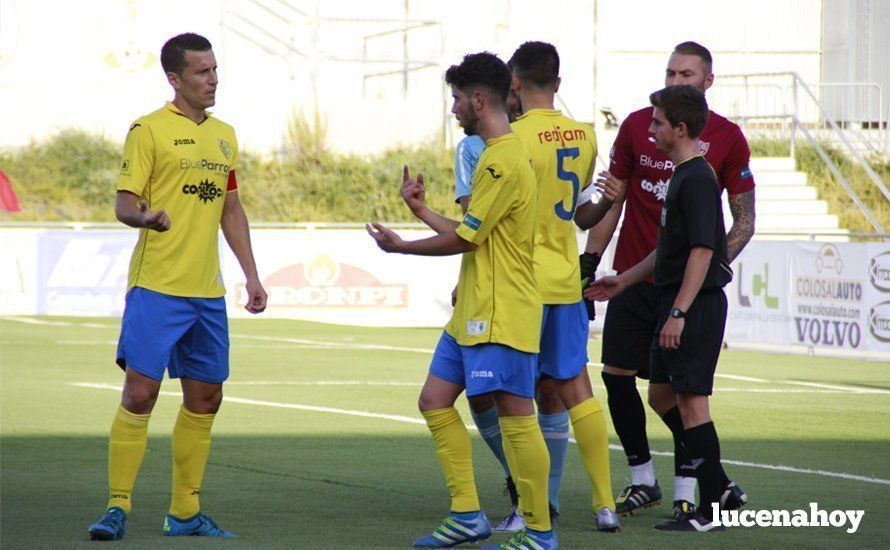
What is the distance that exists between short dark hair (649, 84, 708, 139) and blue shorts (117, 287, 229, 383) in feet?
8.08

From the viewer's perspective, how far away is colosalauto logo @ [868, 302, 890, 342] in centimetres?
1842

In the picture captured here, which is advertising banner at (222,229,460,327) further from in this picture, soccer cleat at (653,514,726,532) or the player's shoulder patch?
the player's shoulder patch

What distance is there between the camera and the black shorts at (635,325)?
7.95m

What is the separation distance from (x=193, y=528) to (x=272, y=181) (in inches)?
1077

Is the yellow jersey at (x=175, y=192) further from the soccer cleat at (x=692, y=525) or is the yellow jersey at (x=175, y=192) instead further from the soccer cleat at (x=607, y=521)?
the soccer cleat at (x=692, y=525)

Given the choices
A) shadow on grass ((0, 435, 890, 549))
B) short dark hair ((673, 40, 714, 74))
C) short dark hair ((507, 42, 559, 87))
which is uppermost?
short dark hair ((673, 40, 714, 74))

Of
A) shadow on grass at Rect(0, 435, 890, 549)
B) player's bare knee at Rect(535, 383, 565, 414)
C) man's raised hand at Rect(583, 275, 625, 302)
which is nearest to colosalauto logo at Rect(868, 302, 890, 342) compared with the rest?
shadow on grass at Rect(0, 435, 890, 549)

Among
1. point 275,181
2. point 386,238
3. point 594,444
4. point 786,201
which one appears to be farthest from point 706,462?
point 275,181

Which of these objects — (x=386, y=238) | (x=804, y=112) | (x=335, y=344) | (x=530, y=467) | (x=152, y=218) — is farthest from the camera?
(x=804, y=112)

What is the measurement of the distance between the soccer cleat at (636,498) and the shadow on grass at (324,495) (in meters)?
0.07

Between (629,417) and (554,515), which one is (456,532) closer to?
(554,515)

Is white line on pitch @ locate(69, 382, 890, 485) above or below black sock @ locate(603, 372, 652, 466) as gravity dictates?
below

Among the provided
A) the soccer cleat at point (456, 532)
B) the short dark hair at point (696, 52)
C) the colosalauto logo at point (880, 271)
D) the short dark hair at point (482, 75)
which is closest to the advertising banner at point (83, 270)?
the colosalauto logo at point (880, 271)

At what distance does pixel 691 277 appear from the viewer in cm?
713
